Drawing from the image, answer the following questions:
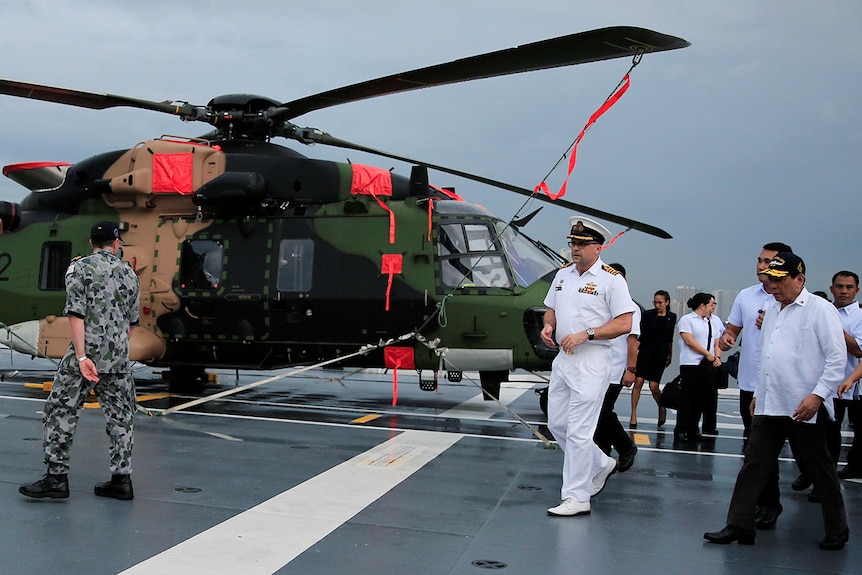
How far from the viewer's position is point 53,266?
11859mm

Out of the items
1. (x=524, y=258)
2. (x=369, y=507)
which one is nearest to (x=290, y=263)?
(x=524, y=258)

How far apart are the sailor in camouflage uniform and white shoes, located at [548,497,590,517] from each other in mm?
2823

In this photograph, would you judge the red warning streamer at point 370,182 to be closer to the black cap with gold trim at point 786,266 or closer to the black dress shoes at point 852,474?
the black dress shoes at point 852,474

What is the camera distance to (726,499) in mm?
6211

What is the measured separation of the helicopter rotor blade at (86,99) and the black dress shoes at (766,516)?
27.4 ft

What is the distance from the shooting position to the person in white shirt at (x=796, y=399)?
4.88 metres

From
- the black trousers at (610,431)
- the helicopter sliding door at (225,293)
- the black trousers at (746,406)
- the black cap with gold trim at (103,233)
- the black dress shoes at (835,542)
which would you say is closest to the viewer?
the black dress shoes at (835,542)

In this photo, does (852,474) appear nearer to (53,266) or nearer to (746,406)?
(746,406)

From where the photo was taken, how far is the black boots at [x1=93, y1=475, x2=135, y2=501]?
17.8 feet

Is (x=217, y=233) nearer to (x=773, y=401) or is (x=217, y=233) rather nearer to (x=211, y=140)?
(x=211, y=140)

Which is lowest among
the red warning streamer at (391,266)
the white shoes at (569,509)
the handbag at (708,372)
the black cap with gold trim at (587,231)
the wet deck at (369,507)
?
the wet deck at (369,507)

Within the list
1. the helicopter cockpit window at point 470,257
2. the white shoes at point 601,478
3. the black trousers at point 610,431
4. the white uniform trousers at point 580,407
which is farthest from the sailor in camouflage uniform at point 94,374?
the helicopter cockpit window at point 470,257

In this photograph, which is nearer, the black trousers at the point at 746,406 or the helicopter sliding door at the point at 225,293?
the black trousers at the point at 746,406

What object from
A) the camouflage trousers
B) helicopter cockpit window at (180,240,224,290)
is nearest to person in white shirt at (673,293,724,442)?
helicopter cockpit window at (180,240,224,290)
